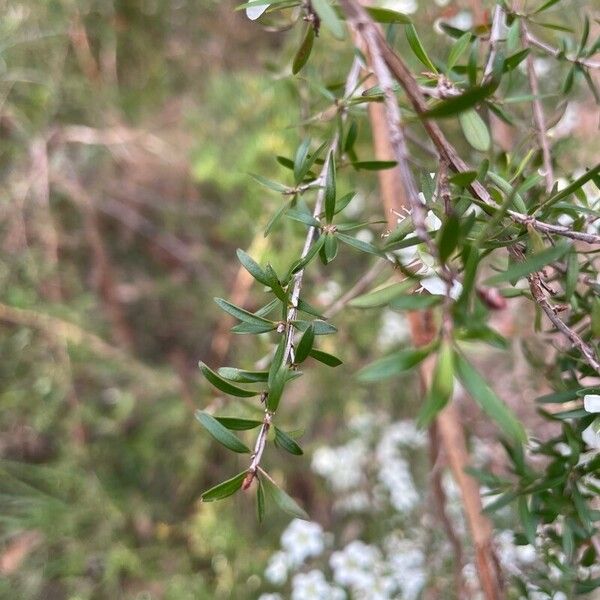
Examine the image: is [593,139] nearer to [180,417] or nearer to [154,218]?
[180,417]

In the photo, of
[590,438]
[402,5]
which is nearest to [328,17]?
[590,438]

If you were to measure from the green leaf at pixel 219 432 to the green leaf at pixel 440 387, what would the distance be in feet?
0.38

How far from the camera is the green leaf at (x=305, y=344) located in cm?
25

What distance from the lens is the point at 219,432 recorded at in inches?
10.4

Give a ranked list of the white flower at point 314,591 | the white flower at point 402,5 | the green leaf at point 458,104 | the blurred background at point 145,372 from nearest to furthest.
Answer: the green leaf at point 458,104, the white flower at point 402,5, the white flower at point 314,591, the blurred background at point 145,372

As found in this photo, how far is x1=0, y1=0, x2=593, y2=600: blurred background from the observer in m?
0.98

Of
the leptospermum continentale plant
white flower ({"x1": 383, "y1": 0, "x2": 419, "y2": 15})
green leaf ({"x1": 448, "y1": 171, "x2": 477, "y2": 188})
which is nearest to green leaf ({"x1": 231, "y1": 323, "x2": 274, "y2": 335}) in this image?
the leptospermum continentale plant

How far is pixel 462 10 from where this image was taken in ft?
2.66

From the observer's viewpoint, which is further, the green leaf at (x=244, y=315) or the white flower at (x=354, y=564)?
the white flower at (x=354, y=564)

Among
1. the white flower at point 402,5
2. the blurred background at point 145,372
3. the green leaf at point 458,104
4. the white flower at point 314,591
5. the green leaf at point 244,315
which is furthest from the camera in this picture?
the blurred background at point 145,372

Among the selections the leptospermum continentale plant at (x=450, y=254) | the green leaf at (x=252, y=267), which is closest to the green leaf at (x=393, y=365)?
the leptospermum continentale plant at (x=450, y=254)

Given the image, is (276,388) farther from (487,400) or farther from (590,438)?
(590,438)

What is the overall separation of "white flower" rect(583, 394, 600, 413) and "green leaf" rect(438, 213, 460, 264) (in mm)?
145

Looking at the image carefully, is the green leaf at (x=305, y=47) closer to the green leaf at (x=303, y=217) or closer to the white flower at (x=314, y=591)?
the green leaf at (x=303, y=217)
